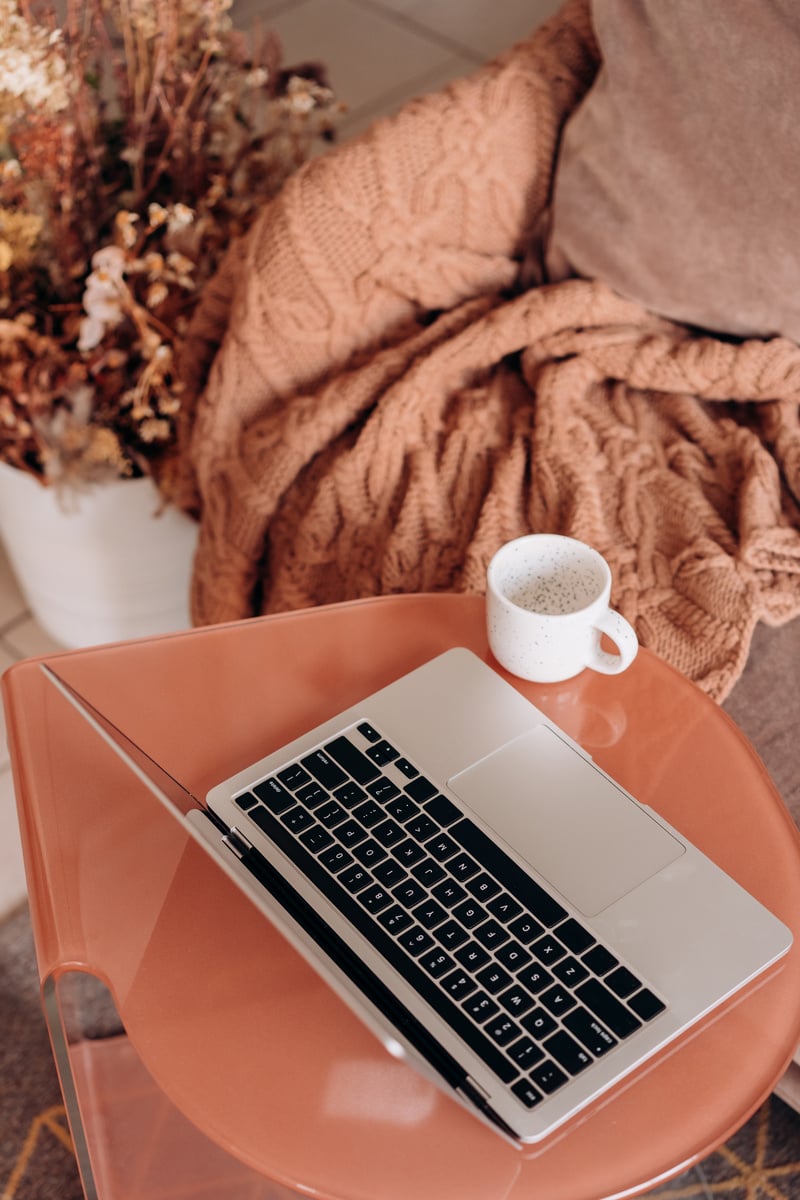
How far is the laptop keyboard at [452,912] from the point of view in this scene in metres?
0.61

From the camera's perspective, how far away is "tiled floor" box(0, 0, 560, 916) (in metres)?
2.38

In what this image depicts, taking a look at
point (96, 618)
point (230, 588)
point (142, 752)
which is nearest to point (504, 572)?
point (142, 752)

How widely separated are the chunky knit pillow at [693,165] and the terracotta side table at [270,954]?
43 centimetres

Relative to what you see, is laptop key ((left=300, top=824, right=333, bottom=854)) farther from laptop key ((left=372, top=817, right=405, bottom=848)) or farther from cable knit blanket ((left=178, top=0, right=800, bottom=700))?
cable knit blanket ((left=178, top=0, right=800, bottom=700))

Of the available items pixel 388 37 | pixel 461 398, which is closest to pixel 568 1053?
pixel 461 398

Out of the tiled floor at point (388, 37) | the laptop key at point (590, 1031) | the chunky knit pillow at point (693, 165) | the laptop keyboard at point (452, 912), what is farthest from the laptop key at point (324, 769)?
the tiled floor at point (388, 37)

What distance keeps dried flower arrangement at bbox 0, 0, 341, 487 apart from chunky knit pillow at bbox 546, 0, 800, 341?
0.38 m

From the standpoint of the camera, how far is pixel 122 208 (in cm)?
137

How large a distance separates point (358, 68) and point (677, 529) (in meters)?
1.85

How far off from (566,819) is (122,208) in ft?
3.31

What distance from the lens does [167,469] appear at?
130 cm

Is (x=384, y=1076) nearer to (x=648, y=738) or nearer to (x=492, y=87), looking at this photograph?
(x=648, y=738)

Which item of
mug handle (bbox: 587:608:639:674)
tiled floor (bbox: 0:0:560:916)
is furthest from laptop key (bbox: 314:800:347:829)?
tiled floor (bbox: 0:0:560:916)

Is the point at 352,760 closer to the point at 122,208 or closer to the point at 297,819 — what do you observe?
the point at 297,819
